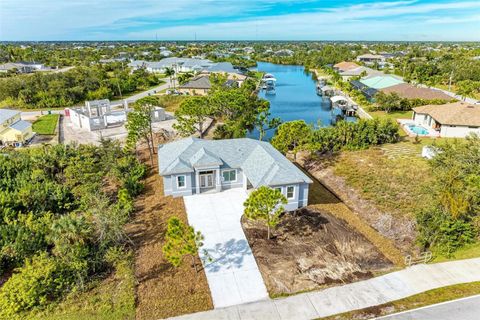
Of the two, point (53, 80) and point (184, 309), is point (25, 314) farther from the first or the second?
point (53, 80)

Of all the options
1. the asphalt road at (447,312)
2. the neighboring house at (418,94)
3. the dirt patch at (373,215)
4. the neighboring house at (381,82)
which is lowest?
the dirt patch at (373,215)

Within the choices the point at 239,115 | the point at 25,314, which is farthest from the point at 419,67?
the point at 25,314

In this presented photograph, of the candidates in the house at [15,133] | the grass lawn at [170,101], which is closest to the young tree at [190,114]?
the house at [15,133]

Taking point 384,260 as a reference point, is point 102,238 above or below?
above

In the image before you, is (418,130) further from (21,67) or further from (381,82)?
(21,67)

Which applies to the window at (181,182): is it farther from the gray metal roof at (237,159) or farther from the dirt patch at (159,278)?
the dirt patch at (159,278)

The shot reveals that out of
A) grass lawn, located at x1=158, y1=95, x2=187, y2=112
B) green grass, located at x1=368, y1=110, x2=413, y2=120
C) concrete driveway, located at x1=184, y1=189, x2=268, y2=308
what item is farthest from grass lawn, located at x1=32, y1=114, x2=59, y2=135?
green grass, located at x1=368, y1=110, x2=413, y2=120
